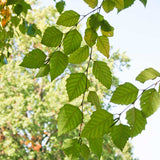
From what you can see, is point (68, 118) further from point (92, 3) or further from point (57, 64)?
point (92, 3)

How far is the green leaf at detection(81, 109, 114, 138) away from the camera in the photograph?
450 mm

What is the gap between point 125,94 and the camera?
0.48m

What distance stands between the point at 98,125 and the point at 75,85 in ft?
0.41

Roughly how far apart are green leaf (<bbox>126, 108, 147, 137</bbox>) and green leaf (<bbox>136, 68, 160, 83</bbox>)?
3.0 inches

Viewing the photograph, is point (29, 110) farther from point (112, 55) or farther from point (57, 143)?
point (112, 55)

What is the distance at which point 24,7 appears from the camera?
105 cm

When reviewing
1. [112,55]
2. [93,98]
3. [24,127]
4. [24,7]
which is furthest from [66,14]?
[112,55]

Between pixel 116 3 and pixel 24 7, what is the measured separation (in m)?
0.65

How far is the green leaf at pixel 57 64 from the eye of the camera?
21.0 inches

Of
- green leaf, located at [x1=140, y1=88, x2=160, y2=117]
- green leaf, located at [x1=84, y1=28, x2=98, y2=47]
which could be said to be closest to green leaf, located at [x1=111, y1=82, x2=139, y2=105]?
green leaf, located at [x1=140, y1=88, x2=160, y2=117]

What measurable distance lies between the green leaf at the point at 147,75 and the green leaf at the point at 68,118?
17 centimetres

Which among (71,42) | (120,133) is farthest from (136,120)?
(71,42)

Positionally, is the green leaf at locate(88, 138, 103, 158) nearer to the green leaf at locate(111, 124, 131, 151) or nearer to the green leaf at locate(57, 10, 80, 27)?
the green leaf at locate(111, 124, 131, 151)

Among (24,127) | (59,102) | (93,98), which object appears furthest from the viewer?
(59,102)
